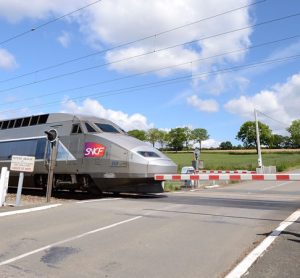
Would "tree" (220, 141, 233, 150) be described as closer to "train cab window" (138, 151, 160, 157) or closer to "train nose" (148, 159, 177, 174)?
"train nose" (148, 159, 177, 174)

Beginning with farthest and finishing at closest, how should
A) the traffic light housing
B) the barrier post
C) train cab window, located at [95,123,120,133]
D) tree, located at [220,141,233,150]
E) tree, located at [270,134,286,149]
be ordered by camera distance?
tree, located at [270,134,286,149]
tree, located at [220,141,233,150]
train cab window, located at [95,123,120,133]
the traffic light housing
the barrier post

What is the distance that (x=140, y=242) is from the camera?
24.5 ft

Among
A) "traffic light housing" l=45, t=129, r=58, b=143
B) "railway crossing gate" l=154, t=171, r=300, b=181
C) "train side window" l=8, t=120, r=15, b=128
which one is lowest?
"railway crossing gate" l=154, t=171, r=300, b=181

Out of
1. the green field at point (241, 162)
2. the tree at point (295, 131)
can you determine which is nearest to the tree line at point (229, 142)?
the tree at point (295, 131)

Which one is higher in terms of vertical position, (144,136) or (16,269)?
(144,136)

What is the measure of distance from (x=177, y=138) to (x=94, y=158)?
160770mm

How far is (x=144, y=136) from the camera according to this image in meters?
183

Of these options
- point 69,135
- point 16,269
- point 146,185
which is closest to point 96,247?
point 16,269

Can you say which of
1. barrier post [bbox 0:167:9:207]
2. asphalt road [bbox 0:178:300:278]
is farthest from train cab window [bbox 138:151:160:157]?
barrier post [bbox 0:167:9:207]

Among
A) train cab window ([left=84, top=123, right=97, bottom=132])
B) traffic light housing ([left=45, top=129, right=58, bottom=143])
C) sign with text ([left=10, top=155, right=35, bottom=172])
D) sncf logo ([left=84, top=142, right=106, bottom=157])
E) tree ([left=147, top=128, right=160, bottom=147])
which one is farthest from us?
tree ([left=147, top=128, right=160, bottom=147])

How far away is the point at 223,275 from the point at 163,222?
14.1 feet

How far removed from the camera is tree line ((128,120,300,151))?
150125mm

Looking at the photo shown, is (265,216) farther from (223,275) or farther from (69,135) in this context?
(69,135)

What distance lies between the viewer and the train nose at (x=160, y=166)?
49.4 feet
